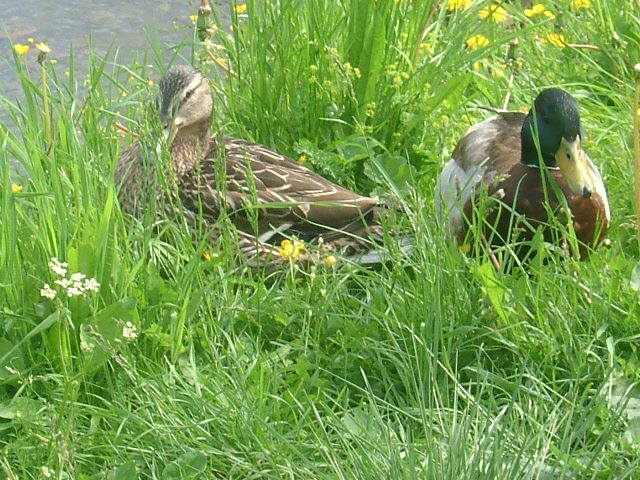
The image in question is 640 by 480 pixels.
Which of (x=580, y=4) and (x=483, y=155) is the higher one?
(x=580, y=4)

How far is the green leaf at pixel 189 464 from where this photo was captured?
2.70 meters

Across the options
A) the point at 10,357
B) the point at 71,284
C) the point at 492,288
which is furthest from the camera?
the point at 492,288

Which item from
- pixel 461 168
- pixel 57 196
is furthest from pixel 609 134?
pixel 57 196

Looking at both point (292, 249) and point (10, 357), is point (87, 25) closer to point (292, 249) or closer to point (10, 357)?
point (292, 249)

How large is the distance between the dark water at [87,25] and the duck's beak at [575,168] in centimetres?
261

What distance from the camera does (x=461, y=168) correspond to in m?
4.11

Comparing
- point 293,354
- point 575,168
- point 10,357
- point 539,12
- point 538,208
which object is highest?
point 539,12

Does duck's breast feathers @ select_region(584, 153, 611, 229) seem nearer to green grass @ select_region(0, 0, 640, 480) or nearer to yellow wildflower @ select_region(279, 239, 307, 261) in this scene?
green grass @ select_region(0, 0, 640, 480)

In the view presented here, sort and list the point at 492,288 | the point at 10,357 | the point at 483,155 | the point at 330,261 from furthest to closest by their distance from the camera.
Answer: the point at 483,155 → the point at 330,261 → the point at 492,288 → the point at 10,357

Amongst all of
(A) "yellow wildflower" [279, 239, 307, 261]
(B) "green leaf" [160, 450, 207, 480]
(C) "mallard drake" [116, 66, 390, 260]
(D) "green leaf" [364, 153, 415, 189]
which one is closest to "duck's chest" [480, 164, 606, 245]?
(D) "green leaf" [364, 153, 415, 189]

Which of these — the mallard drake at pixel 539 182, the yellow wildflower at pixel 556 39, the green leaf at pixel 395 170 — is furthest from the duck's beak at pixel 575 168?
the yellow wildflower at pixel 556 39

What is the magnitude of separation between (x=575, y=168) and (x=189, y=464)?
168 cm

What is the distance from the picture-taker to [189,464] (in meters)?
2.71

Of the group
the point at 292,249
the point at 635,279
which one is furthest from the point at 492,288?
the point at 292,249
